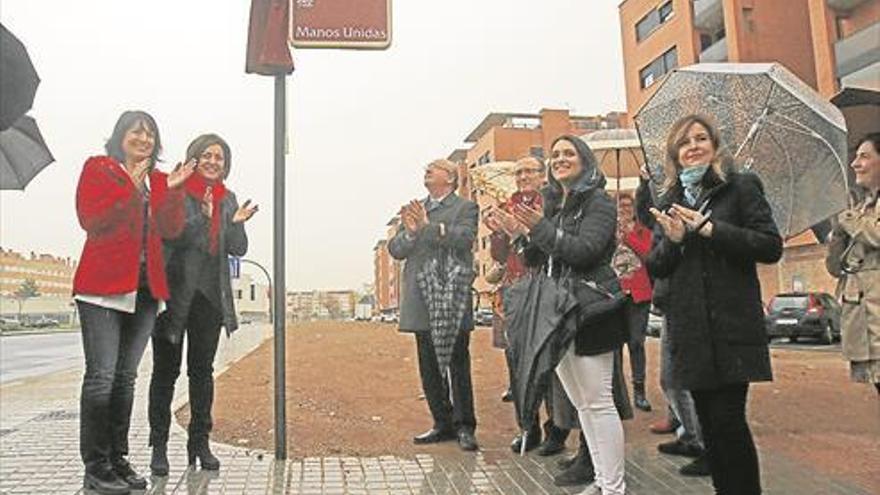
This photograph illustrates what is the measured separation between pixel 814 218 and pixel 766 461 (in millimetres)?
1588

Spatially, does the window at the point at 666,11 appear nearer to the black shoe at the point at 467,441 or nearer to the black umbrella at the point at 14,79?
the black shoe at the point at 467,441

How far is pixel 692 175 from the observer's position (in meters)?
3.51

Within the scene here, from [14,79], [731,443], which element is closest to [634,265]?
[731,443]

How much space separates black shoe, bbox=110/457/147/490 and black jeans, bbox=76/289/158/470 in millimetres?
41

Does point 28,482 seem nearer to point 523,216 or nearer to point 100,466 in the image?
point 100,466

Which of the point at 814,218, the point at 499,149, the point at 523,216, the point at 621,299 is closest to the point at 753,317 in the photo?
the point at 621,299

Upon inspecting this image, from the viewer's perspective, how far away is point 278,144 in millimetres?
5500

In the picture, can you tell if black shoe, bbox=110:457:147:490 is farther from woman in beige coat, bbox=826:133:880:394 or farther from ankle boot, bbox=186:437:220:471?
woman in beige coat, bbox=826:133:880:394

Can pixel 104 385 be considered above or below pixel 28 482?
above

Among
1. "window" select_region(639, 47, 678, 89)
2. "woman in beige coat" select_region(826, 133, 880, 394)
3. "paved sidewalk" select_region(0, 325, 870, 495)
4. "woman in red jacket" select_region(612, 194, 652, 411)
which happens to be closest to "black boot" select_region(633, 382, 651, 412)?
"woman in red jacket" select_region(612, 194, 652, 411)

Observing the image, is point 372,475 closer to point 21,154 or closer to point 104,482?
point 104,482

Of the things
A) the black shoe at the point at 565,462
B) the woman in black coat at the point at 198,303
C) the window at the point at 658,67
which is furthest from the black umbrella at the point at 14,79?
the window at the point at 658,67

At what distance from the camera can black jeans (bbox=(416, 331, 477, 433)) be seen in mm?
5654

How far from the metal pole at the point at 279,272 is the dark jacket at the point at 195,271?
386mm
